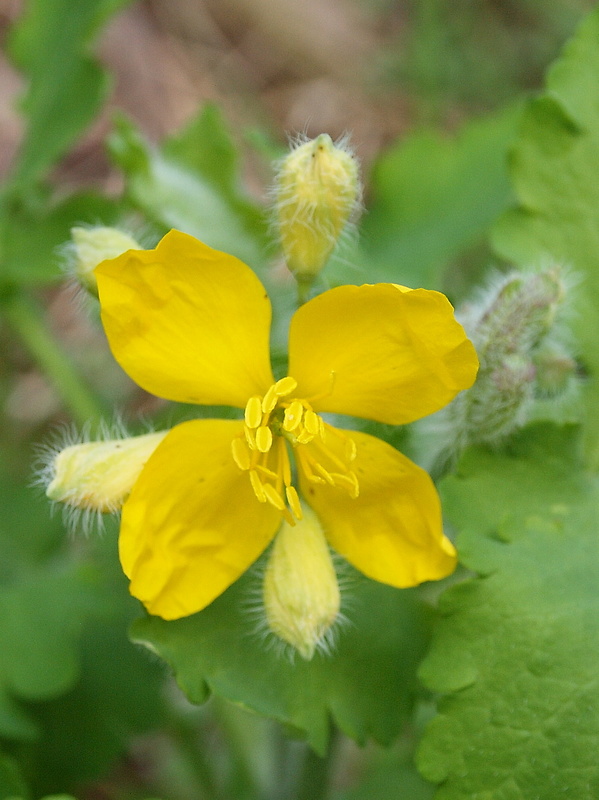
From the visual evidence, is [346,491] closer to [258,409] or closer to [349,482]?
[349,482]

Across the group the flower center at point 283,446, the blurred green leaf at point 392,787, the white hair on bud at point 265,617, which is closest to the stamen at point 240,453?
the flower center at point 283,446

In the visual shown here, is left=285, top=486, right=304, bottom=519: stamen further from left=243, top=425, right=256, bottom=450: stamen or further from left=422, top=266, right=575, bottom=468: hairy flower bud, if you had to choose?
left=422, top=266, right=575, bottom=468: hairy flower bud

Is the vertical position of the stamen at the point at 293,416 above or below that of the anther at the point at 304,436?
above

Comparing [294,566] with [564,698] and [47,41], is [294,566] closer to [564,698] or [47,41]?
[564,698]

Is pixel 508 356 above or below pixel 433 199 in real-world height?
above

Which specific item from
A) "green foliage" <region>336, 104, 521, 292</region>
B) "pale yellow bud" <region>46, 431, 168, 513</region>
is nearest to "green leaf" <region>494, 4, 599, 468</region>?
"green foliage" <region>336, 104, 521, 292</region>

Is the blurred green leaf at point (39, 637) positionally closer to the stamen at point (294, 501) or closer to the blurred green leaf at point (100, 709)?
the blurred green leaf at point (100, 709)

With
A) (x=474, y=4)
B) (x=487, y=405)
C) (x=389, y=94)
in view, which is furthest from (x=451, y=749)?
(x=474, y=4)

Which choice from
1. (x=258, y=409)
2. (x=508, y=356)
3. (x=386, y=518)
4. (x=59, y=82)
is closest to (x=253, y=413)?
(x=258, y=409)
